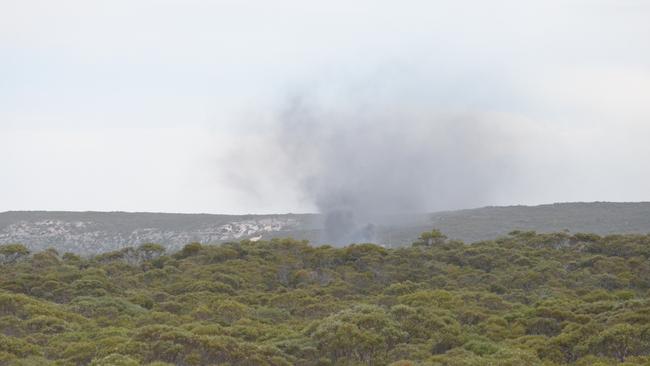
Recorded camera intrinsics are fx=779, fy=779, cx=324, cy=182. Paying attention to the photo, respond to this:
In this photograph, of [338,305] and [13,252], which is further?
[13,252]

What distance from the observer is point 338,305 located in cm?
4116

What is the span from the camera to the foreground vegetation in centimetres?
2666

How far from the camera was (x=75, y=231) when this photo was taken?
130000mm

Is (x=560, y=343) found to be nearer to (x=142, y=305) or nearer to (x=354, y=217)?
(x=142, y=305)

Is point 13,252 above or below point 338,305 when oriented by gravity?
above

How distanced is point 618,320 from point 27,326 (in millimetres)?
23915

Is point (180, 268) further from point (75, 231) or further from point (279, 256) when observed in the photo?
point (75, 231)

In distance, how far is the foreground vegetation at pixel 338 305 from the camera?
2666cm

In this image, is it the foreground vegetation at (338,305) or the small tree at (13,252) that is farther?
the small tree at (13,252)

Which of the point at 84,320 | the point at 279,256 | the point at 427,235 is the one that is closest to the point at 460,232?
the point at 427,235

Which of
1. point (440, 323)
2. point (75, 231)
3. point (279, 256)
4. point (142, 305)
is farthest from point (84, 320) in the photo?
point (75, 231)

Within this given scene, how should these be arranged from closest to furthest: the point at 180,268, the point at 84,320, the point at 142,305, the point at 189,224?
the point at 84,320 < the point at 142,305 < the point at 180,268 < the point at 189,224

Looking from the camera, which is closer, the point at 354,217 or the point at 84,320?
the point at 84,320

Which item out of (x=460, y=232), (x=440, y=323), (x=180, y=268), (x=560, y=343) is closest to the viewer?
(x=560, y=343)
